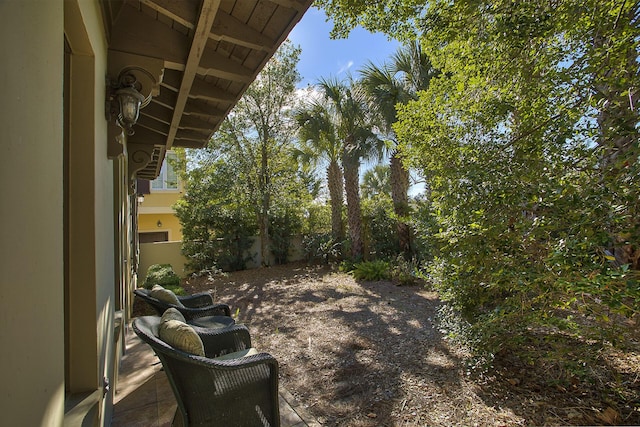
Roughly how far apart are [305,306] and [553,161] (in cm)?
512

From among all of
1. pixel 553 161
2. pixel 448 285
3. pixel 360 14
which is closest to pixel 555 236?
pixel 553 161

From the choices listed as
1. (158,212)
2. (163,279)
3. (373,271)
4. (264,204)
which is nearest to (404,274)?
(373,271)

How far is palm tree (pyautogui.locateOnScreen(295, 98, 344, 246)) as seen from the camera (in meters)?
11.0

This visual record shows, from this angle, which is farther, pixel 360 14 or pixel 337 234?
pixel 337 234

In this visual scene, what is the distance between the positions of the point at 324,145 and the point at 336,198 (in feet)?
7.40

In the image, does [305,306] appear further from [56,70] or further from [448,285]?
[56,70]

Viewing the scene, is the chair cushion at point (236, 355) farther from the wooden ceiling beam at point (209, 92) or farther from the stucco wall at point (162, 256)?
the stucco wall at point (162, 256)

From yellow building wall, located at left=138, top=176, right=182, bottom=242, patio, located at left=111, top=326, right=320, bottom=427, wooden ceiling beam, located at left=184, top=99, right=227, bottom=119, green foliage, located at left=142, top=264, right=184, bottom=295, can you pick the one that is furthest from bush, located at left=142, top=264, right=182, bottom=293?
yellow building wall, located at left=138, top=176, right=182, bottom=242

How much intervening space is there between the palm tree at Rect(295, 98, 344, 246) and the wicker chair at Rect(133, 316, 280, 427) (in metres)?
9.55

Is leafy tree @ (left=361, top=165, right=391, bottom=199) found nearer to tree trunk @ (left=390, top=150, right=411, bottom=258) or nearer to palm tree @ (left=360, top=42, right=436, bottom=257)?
tree trunk @ (left=390, top=150, right=411, bottom=258)

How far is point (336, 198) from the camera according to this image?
12.6 metres

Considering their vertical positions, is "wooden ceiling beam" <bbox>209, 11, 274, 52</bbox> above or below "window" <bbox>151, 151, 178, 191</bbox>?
below

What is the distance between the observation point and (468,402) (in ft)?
9.55

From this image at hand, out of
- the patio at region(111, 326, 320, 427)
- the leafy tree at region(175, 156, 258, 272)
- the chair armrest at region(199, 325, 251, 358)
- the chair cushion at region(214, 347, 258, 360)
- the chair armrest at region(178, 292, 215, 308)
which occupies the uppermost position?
the leafy tree at region(175, 156, 258, 272)
